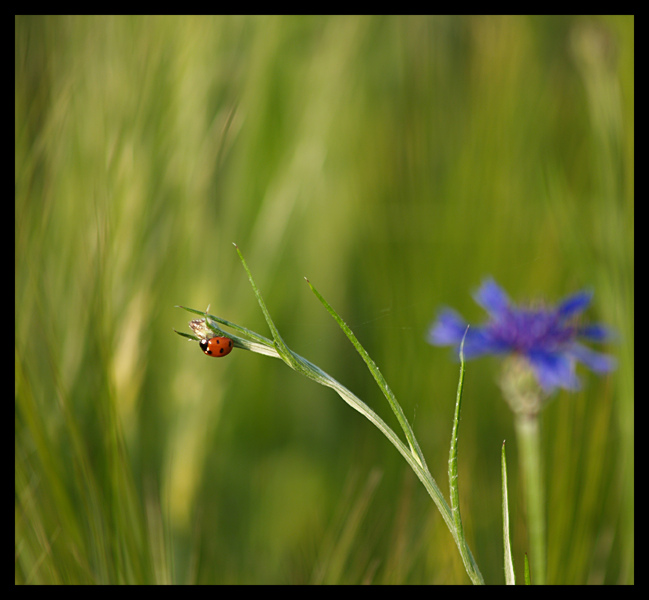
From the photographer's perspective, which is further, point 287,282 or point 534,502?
point 287,282

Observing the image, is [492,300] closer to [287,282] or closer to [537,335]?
[537,335]

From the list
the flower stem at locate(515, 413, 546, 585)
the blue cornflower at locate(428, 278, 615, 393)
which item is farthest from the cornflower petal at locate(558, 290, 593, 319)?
the flower stem at locate(515, 413, 546, 585)

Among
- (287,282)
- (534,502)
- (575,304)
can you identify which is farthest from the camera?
(287,282)

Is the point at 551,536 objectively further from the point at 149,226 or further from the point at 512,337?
the point at 149,226

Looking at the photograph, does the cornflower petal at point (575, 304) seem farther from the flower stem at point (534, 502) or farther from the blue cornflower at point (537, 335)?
the flower stem at point (534, 502)

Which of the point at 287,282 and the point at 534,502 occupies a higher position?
the point at 287,282

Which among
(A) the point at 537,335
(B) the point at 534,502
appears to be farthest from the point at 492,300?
(B) the point at 534,502

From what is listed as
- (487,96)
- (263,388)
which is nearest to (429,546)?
(263,388)

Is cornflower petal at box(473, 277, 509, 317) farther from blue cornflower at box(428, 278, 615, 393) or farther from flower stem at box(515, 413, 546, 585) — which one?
flower stem at box(515, 413, 546, 585)
